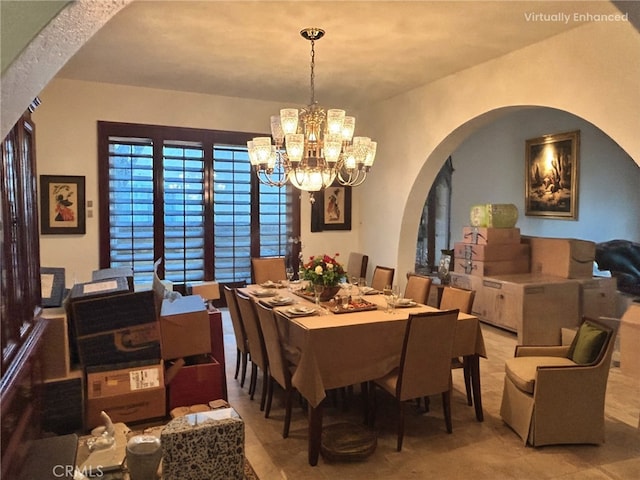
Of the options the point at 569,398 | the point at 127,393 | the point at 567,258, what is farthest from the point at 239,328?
the point at 567,258

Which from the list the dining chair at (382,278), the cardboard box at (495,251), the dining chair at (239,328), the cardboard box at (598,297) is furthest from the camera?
the cardboard box at (495,251)

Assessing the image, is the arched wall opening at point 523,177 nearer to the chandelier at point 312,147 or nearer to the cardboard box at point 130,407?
the chandelier at point 312,147

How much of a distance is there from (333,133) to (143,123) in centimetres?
336

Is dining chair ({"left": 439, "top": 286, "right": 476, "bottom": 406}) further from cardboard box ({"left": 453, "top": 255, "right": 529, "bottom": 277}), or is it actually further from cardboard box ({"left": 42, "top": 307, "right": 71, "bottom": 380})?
cardboard box ({"left": 42, "top": 307, "right": 71, "bottom": 380})

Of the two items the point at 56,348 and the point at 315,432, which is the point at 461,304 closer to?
the point at 315,432

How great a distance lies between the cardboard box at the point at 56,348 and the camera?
2932 mm

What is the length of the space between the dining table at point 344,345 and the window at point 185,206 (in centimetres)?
309

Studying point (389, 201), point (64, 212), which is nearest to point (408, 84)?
point (389, 201)

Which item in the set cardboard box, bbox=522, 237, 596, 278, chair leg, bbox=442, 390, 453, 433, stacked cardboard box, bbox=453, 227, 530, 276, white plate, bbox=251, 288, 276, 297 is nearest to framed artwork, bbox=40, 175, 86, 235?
white plate, bbox=251, 288, 276, 297

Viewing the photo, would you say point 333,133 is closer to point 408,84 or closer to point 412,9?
point 412,9

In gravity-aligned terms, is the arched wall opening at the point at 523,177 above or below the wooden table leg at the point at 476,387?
above

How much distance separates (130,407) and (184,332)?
0.60 metres

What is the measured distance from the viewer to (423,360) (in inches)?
123

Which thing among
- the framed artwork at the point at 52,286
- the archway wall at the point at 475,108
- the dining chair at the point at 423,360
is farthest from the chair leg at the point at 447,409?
A: the framed artwork at the point at 52,286
